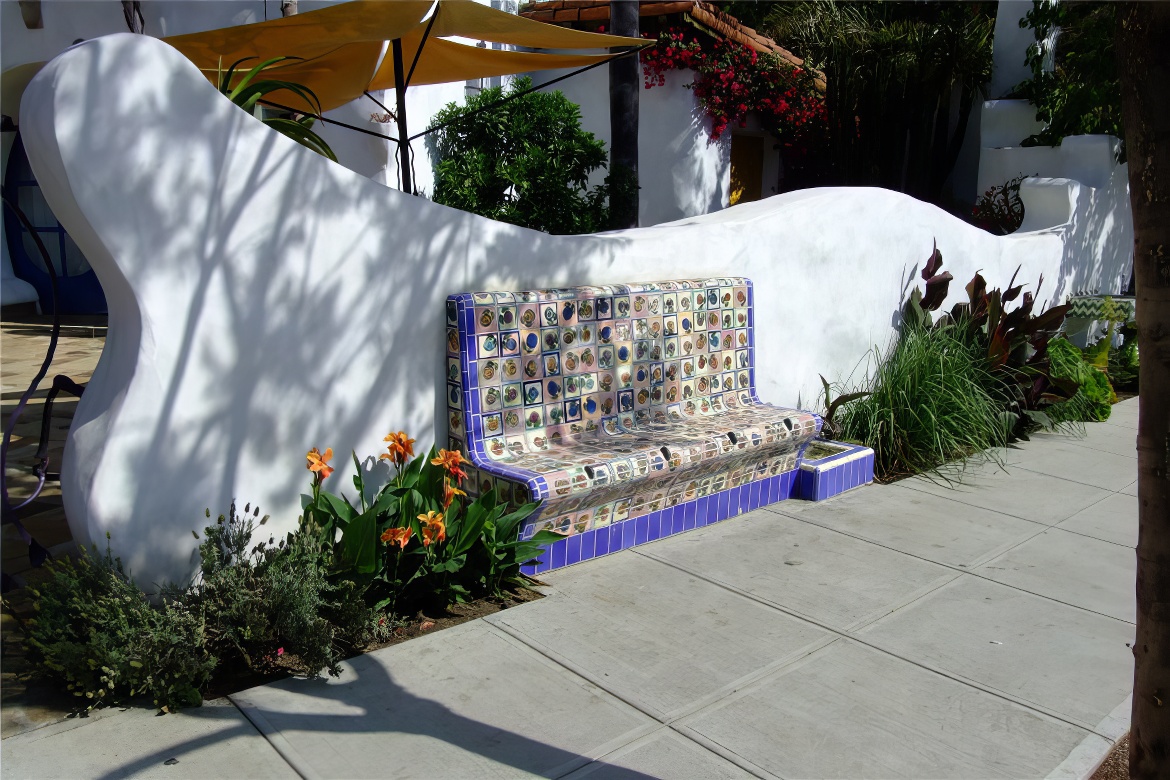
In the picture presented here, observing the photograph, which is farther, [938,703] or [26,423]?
[26,423]

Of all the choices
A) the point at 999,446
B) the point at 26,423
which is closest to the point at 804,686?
the point at 999,446

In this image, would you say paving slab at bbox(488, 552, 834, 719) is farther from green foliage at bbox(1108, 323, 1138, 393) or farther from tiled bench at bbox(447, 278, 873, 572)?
green foliage at bbox(1108, 323, 1138, 393)

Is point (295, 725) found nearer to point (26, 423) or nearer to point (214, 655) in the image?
point (214, 655)

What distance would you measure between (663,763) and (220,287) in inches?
99.1

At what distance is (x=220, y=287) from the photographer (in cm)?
397

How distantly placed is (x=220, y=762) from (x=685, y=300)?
11.8ft

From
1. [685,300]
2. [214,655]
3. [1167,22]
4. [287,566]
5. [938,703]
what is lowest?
[938,703]

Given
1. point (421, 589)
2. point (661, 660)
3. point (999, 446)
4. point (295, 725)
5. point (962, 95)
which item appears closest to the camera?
point (295, 725)

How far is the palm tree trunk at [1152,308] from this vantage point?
233 cm

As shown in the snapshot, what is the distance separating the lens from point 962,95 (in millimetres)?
13539

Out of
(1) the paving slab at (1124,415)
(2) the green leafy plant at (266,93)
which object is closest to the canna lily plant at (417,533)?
(2) the green leafy plant at (266,93)

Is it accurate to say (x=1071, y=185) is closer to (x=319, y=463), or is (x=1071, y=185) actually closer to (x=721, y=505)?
(x=721, y=505)

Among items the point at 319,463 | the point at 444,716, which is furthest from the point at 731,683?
the point at 319,463

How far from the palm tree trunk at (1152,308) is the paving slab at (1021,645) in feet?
3.78
